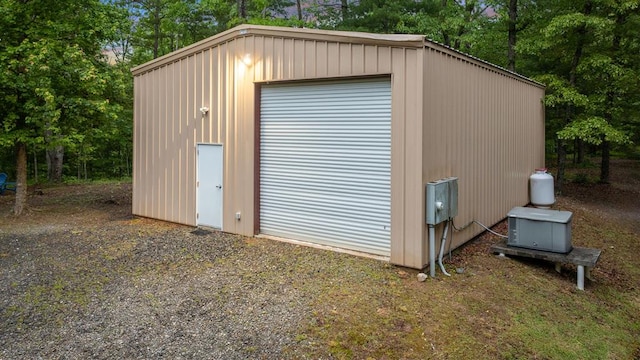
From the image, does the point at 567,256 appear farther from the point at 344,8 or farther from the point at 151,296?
the point at 344,8

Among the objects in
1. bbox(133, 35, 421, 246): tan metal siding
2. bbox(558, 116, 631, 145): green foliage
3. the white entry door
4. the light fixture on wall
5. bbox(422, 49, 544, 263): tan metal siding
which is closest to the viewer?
bbox(422, 49, 544, 263): tan metal siding

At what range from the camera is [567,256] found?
5969 mm

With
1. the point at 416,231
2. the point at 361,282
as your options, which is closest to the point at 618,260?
the point at 416,231

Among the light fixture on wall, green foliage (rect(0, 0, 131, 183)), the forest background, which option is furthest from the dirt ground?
the light fixture on wall

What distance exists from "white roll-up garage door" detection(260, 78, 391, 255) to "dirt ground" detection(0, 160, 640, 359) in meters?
0.45

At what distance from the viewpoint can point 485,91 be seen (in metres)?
7.82

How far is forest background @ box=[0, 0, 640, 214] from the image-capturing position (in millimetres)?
8820

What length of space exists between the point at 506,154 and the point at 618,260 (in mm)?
2925

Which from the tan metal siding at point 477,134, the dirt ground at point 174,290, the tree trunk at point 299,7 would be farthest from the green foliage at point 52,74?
the tree trunk at point 299,7

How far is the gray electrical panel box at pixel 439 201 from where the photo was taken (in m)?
5.61

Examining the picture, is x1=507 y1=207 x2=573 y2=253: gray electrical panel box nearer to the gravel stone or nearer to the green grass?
the green grass

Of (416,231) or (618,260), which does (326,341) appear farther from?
(618,260)

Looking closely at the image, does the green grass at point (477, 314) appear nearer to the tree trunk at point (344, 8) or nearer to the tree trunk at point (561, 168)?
the tree trunk at point (561, 168)

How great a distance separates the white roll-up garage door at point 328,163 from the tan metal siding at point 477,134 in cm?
67
